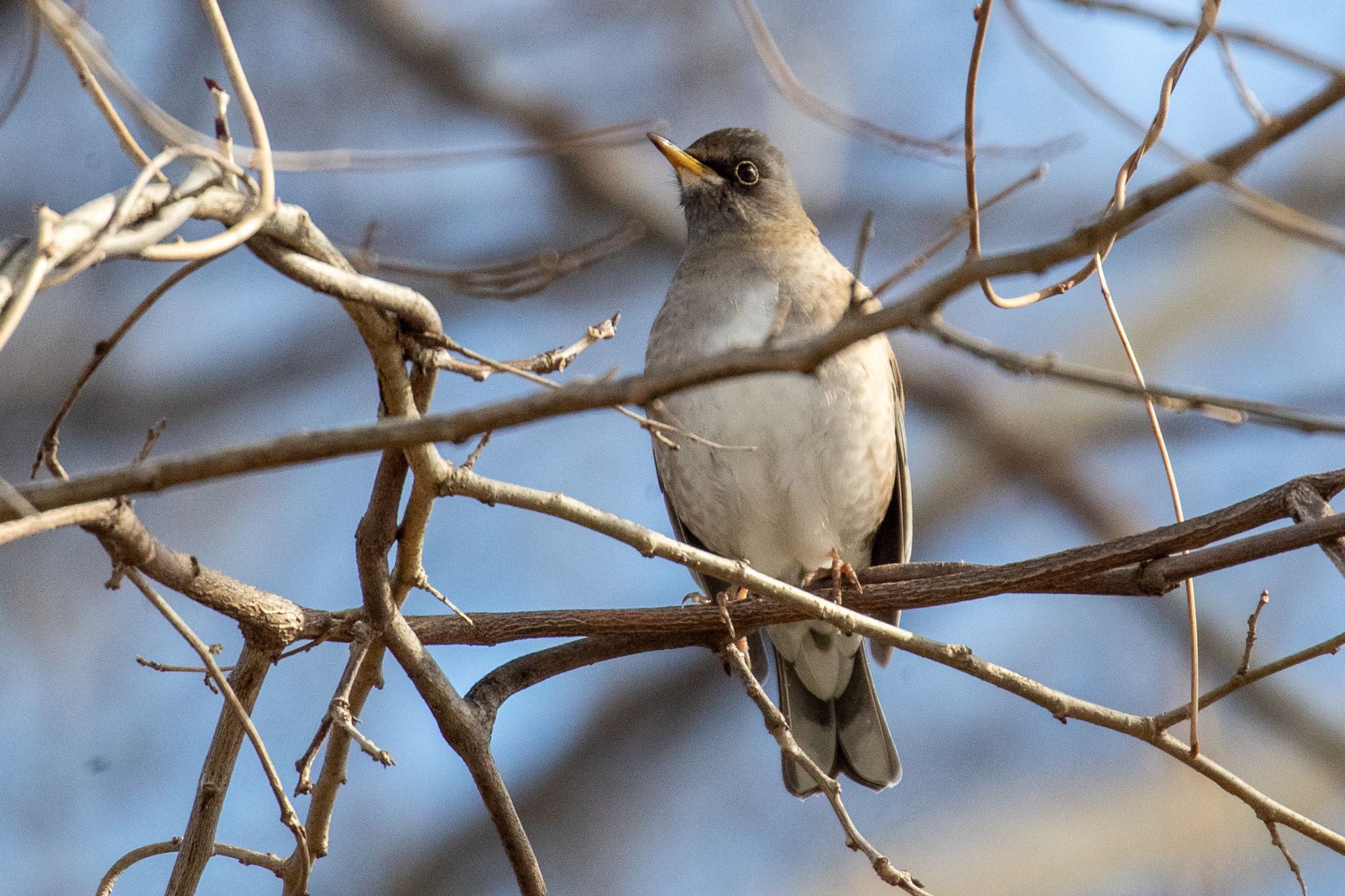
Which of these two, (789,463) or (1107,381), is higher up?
(789,463)

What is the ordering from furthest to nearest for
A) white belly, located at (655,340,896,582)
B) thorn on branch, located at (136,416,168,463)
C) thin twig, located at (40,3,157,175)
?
white belly, located at (655,340,896,582)
thorn on branch, located at (136,416,168,463)
thin twig, located at (40,3,157,175)

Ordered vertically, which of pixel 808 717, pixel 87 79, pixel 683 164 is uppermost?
pixel 683 164

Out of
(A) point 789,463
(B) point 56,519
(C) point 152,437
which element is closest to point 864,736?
(A) point 789,463

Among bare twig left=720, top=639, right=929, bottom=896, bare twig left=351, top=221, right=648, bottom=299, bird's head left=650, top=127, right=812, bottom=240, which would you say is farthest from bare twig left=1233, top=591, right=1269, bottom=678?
bird's head left=650, top=127, right=812, bottom=240

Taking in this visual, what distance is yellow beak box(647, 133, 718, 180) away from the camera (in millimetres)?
6441

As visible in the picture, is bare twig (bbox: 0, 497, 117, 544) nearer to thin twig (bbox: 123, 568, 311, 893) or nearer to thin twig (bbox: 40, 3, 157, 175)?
thin twig (bbox: 123, 568, 311, 893)

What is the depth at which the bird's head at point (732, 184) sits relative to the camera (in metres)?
6.50

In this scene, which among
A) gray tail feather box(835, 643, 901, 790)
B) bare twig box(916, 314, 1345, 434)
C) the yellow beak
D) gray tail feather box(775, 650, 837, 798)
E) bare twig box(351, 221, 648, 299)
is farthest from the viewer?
the yellow beak

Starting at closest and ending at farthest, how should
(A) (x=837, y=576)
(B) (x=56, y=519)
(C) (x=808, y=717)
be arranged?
(B) (x=56, y=519) < (A) (x=837, y=576) < (C) (x=808, y=717)

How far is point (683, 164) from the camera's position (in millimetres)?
6574

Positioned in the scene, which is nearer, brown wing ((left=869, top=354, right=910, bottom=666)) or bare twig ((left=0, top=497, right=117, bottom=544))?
bare twig ((left=0, top=497, right=117, bottom=544))

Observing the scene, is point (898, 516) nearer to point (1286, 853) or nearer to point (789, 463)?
point (789, 463)

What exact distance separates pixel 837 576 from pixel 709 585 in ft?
4.17

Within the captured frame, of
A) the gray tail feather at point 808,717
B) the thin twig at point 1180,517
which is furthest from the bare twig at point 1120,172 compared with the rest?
the gray tail feather at point 808,717
